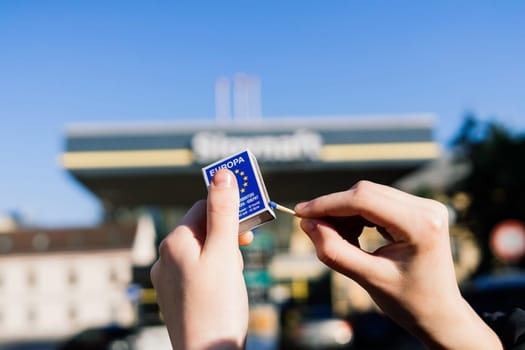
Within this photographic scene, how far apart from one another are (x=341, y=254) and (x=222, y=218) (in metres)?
0.23

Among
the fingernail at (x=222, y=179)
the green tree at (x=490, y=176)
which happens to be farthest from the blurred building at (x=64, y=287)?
the fingernail at (x=222, y=179)

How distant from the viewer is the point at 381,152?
16141 millimetres

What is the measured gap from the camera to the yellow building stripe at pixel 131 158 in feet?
53.4

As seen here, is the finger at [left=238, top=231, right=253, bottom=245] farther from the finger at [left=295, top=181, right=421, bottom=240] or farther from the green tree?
the green tree

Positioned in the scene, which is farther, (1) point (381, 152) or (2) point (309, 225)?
(1) point (381, 152)

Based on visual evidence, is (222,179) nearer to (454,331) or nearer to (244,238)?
(244,238)

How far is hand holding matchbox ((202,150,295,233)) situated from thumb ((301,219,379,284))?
0.11 m

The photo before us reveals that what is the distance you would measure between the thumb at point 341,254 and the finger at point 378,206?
0.04 m

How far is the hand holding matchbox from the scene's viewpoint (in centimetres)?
125

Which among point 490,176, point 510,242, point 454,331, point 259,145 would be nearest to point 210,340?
point 454,331

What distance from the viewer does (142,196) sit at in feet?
71.6

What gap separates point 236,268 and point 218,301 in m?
0.07

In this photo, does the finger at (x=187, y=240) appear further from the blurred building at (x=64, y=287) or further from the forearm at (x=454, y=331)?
the blurred building at (x=64, y=287)

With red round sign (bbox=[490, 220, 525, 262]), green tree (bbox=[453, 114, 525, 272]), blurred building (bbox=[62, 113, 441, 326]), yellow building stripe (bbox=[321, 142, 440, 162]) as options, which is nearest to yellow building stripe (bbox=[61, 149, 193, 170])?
blurred building (bbox=[62, 113, 441, 326])
